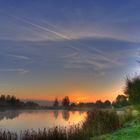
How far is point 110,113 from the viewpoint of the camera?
97.5 feet

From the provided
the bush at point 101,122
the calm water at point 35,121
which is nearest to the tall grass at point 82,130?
the bush at point 101,122

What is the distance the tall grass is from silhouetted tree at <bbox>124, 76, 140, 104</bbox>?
264 cm

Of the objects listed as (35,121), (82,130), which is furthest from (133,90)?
(35,121)

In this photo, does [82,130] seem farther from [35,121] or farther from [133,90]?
[35,121]

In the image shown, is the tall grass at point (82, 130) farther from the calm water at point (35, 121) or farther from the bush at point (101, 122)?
the calm water at point (35, 121)

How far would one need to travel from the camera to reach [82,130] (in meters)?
25.2

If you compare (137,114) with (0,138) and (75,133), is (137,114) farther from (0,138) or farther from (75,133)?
(0,138)

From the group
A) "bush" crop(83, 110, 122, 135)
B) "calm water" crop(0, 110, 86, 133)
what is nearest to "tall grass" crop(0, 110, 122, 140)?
"bush" crop(83, 110, 122, 135)

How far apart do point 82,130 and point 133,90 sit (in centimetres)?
847

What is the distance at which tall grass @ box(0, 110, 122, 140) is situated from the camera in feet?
70.8

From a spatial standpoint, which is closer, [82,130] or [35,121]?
[82,130]

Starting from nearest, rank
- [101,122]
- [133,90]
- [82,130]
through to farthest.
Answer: [82,130] → [101,122] → [133,90]

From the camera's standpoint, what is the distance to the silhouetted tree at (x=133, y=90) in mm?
31891

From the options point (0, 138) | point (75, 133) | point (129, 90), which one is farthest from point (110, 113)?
point (0, 138)
